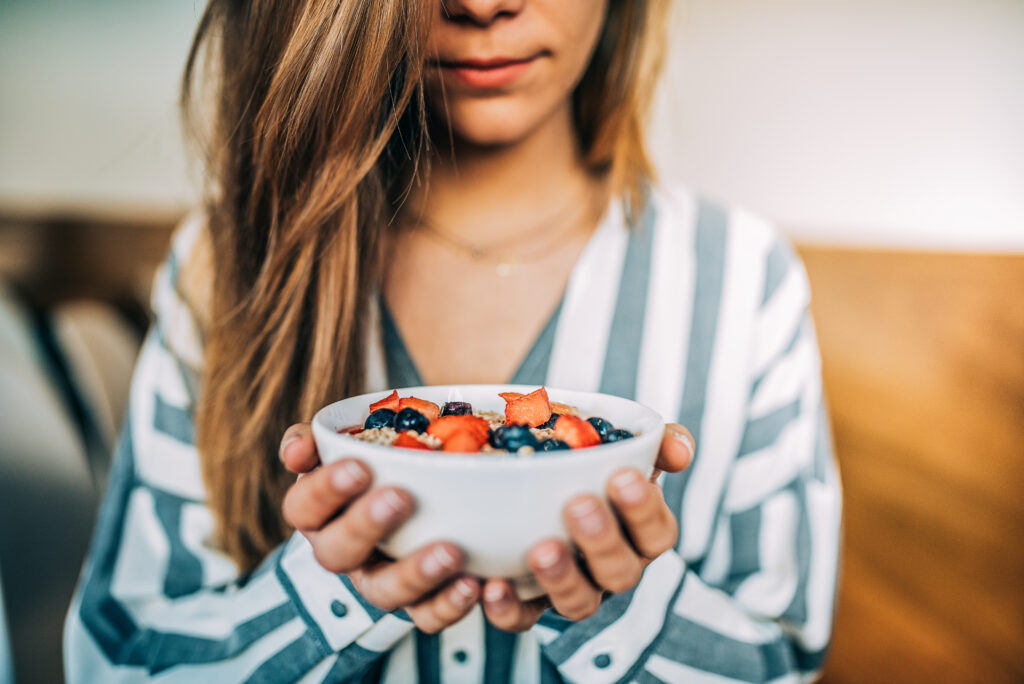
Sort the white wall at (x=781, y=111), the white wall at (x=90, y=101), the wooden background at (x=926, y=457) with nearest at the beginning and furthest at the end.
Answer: the wooden background at (x=926, y=457), the white wall at (x=781, y=111), the white wall at (x=90, y=101)

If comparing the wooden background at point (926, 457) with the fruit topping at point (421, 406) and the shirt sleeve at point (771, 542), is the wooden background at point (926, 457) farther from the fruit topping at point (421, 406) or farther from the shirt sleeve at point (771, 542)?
the fruit topping at point (421, 406)

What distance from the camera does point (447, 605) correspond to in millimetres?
414

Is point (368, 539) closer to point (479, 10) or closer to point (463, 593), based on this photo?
point (463, 593)

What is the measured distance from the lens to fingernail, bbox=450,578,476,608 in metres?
0.40

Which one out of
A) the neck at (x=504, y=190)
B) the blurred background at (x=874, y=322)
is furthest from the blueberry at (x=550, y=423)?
the blurred background at (x=874, y=322)

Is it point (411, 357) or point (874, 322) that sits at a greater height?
point (411, 357)

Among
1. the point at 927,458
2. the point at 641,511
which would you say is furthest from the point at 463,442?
the point at 927,458

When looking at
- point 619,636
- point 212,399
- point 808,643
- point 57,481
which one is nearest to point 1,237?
point 57,481

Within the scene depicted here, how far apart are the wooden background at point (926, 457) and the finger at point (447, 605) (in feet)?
3.22

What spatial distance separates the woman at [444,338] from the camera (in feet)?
1.98

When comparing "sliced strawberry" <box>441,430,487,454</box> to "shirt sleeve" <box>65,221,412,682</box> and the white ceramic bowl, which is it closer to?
the white ceramic bowl

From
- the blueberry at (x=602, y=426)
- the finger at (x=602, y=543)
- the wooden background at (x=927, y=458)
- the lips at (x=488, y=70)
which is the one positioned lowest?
the wooden background at (x=927, y=458)

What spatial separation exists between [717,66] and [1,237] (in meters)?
2.10

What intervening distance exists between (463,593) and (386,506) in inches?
3.3
